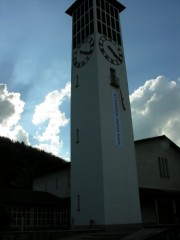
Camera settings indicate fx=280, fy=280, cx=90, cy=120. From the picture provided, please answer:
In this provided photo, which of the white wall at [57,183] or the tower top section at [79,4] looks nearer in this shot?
the white wall at [57,183]

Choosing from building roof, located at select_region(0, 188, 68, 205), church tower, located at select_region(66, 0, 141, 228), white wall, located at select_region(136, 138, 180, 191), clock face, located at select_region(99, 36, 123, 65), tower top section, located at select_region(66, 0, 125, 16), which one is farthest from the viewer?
tower top section, located at select_region(66, 0, 125, 16)

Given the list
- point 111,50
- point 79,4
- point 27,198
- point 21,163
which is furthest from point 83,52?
point 21,163

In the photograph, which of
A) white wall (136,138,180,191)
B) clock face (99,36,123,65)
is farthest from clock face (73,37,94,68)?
white wall (136,138,180,191)

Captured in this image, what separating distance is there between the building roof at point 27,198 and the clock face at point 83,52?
1237 cm

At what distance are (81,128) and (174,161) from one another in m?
11.9

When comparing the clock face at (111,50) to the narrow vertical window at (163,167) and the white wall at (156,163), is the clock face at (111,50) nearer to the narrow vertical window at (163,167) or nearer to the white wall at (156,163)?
the white wall at (156,163)

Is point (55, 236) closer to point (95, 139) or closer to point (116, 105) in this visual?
point (95, 139)

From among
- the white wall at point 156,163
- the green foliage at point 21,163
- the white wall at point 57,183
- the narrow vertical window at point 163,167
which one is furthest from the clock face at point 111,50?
the green foliage at point 21,163

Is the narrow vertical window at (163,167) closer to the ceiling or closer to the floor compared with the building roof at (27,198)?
closer to the ceiling

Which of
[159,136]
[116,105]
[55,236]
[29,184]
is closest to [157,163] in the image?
[159,136]

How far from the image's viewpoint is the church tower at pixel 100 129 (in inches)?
770

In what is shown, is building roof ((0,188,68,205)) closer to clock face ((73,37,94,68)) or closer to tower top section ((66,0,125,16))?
clock face ((73,37,94,68))

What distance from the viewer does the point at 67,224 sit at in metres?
24.0

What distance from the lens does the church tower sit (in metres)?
19.5
